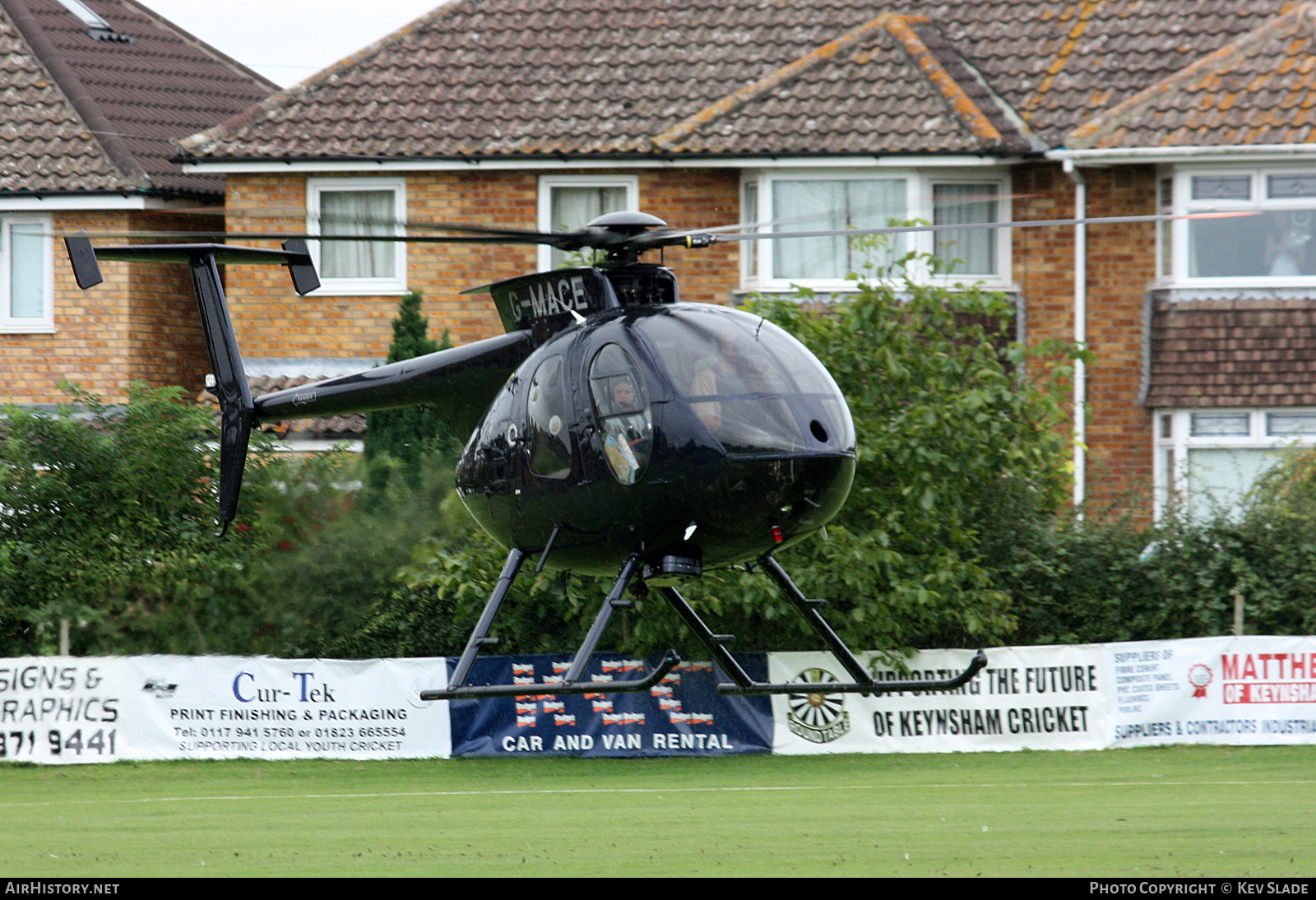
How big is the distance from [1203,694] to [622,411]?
33.7 ft

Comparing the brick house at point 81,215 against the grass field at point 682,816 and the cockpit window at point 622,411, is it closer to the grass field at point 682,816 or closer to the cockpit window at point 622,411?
the grass field at point 682,816

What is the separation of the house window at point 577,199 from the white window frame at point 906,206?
1.65 metres

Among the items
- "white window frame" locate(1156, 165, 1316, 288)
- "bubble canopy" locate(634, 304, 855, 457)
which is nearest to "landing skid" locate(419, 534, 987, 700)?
"bubble canopy" locate(634, 304, 855, 457)

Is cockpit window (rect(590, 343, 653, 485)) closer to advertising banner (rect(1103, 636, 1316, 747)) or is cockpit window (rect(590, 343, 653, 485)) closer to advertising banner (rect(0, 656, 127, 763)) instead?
advertising banner (rect(1103, 636, 1316, 747))

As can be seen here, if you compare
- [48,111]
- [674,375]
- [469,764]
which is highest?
[48,111]

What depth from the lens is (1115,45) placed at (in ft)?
71.8

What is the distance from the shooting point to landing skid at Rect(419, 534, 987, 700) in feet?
29.2

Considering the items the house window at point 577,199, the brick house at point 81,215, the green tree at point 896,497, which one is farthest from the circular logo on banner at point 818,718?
the brick house at point 81,215

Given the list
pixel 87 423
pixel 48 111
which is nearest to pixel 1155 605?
pixel 87 423

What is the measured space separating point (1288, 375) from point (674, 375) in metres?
13.6

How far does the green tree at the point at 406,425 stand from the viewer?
63.3ft

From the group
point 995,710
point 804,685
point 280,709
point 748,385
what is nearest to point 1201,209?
point 995,710
